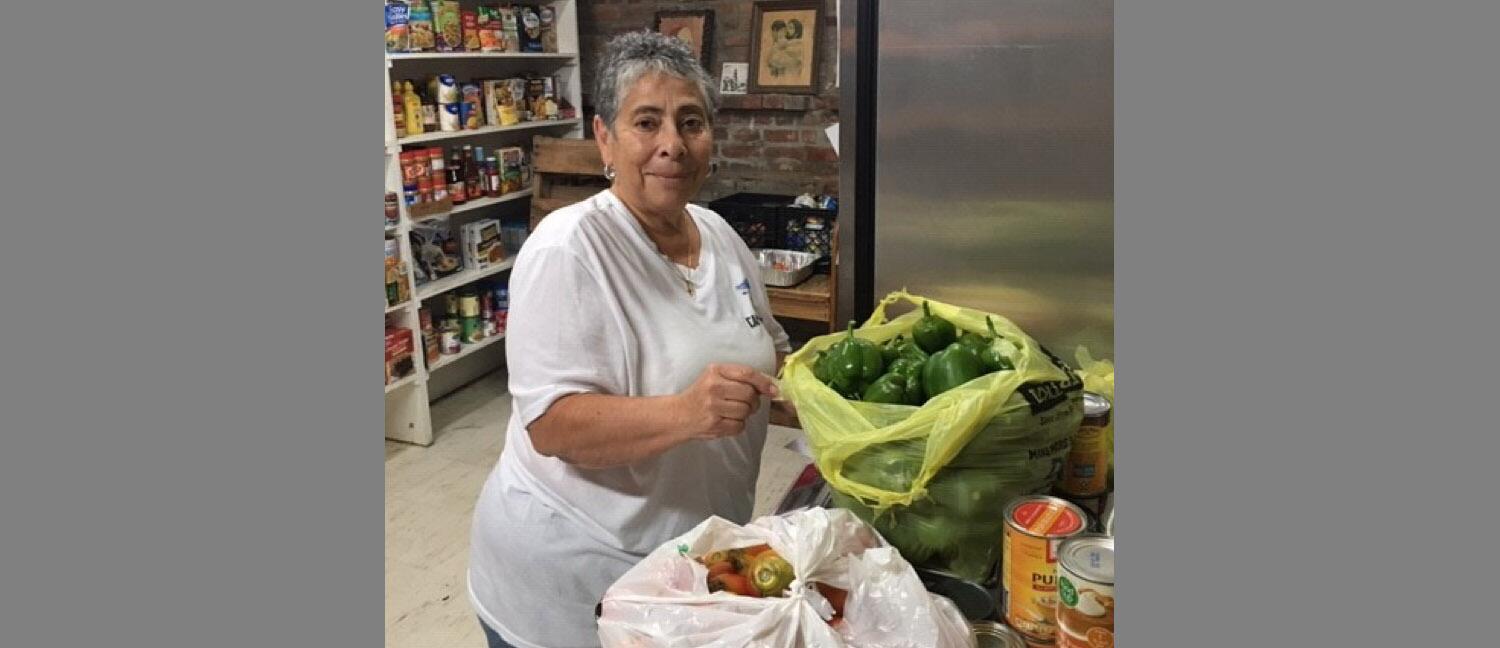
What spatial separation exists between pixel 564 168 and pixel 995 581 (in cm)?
352

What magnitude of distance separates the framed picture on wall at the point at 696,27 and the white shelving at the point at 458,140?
0.49 meters

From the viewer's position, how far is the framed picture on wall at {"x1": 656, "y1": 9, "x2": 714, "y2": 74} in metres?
4.50

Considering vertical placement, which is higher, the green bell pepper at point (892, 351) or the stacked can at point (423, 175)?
the stacked can at point (423, 175)

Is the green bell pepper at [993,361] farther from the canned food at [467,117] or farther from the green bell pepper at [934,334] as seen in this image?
the canned food at [467,117]

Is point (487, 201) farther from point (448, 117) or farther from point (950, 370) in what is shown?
point (950, 370)

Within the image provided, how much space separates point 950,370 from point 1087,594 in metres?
0.36

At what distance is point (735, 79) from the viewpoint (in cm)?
454

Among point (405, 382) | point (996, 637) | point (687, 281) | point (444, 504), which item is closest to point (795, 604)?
point (996, 637)

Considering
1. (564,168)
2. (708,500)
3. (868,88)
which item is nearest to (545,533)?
(708,500)

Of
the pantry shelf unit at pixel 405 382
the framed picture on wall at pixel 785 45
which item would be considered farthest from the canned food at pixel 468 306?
the framed picture on wall at pixel 785 45

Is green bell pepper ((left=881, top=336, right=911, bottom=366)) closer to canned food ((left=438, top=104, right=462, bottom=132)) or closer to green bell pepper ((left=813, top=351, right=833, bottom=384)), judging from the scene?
green bell pepper ((left=813, top=351, right=833, bottom=384))

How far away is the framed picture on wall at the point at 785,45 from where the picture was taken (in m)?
4.34

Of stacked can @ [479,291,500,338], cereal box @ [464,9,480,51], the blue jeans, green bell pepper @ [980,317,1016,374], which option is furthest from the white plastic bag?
stacked can @ [479,291,500,338]

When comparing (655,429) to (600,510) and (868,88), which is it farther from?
(868,88)
